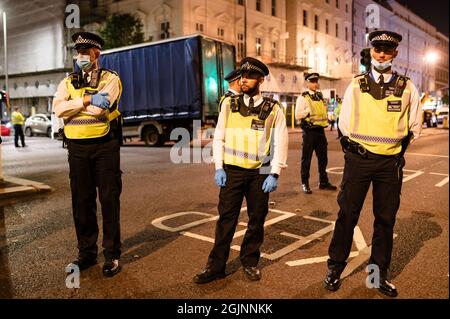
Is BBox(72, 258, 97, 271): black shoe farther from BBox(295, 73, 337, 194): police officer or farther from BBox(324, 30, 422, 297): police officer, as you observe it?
BBox(295, 73, 337, 194): police officer

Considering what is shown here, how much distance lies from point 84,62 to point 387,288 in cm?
326

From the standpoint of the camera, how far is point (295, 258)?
4.29 meters

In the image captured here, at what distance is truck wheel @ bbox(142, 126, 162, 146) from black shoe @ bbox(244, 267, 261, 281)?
46.2ft

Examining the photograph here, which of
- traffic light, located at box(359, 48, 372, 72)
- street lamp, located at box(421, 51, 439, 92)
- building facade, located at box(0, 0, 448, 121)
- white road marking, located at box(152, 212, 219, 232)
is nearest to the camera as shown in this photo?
white road marking, located at box(152, 212, 219, 232)

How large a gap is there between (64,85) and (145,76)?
13916mm

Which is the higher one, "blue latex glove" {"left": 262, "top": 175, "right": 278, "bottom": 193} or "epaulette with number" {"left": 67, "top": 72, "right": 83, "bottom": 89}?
"epaulette with number" {"left": 67, "top": 72, "right": 83, "bottom": 89}

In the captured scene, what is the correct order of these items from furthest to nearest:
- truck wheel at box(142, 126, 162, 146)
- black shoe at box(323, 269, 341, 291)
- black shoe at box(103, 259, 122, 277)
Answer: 1. truck wheel at box(142, 126, 162, 146)
2. black shoe at box(103, 259, 122, 277)
3. black shoe at box(323, 269, 341, 291)

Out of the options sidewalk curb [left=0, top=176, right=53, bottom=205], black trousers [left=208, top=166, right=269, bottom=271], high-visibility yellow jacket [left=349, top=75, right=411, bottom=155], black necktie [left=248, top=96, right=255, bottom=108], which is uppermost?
black necktie [left=248, top=96, right=255, bottom=108]

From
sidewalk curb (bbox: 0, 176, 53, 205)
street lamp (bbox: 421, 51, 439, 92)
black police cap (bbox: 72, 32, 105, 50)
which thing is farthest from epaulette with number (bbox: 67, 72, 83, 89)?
street lamp (bbox: 421, 51, 439, 92)

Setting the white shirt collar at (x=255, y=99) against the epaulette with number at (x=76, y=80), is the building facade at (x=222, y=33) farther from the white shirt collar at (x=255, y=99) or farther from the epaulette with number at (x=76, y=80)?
the white shirt collar at (x=255, y=99)

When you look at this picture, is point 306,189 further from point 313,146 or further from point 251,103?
point 251,103

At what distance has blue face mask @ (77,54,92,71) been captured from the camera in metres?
3.89

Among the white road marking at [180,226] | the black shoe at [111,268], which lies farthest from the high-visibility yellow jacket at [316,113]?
the black shoe at [111,268]

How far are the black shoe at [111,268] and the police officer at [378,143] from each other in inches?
73.0
